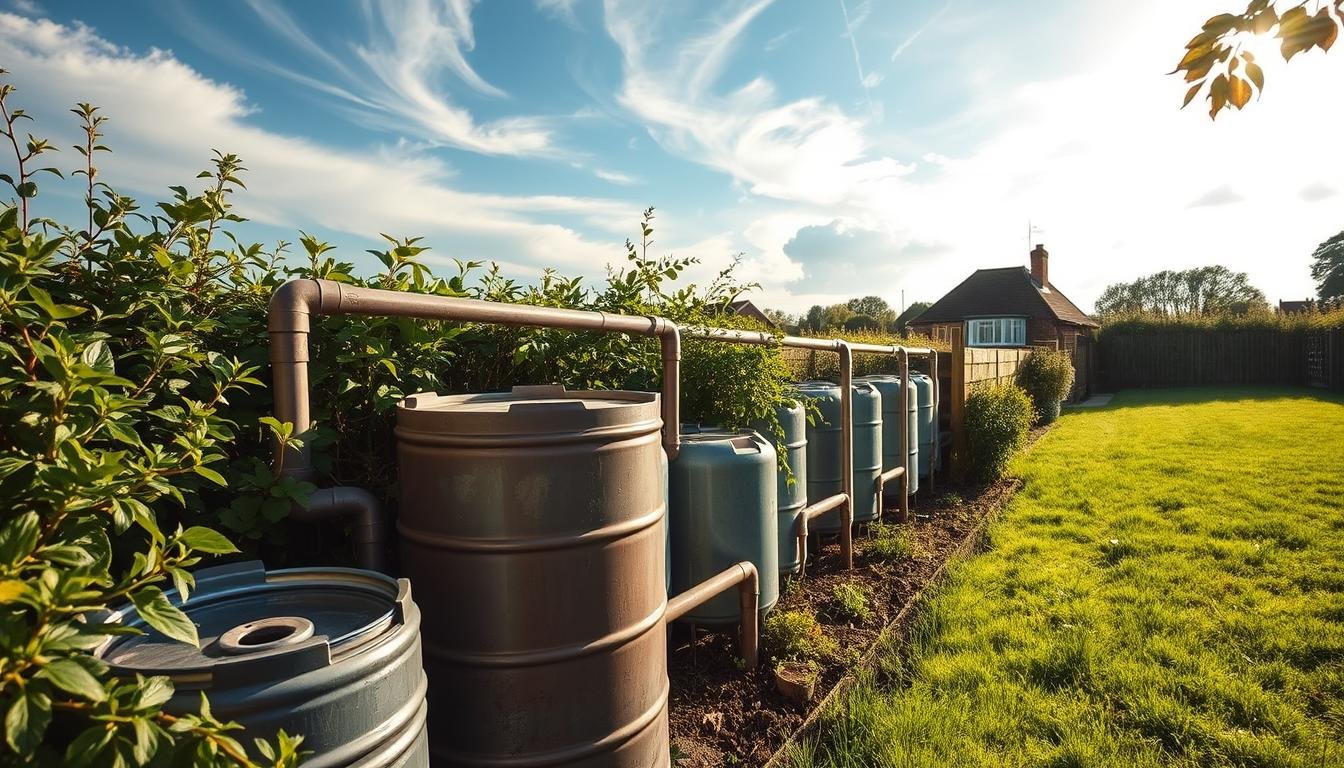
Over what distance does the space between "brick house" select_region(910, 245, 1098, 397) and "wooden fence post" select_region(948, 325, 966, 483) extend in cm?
2048

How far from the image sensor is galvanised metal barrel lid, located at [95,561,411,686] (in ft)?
3.78

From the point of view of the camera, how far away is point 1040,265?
3125 centimetres

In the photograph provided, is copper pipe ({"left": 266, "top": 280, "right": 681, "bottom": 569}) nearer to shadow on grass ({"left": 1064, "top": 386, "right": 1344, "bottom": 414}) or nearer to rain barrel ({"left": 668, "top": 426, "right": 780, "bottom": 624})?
rain barrel ({"left": 668, "top": 426, "right": 780, "bottom": 624})

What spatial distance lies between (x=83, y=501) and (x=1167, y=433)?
14.4m

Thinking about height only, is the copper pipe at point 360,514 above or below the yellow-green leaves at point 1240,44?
below

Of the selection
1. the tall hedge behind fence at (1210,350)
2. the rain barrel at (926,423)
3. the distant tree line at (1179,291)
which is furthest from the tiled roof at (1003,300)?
the distant tree line at (1179,291)

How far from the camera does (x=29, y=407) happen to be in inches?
44.9

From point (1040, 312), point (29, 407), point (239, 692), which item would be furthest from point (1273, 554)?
point (1040, 312)

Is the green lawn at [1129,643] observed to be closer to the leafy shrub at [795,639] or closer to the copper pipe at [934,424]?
the leafy shrub at [795,639]

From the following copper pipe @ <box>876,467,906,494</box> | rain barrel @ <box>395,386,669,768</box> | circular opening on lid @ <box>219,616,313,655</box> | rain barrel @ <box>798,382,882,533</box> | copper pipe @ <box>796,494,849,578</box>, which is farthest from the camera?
copper pipe @ <box>876,467,906,494</box>

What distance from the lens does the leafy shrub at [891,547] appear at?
5258mm

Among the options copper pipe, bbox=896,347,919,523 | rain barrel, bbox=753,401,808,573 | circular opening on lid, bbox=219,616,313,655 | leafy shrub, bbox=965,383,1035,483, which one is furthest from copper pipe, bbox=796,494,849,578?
leafy shrub, bbox=965,383,1035,483

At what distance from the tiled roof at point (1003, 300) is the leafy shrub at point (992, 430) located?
22925 millimetres

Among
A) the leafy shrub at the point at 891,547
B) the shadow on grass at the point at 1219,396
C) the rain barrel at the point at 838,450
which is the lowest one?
the leafy shrub at the point at 891,547
